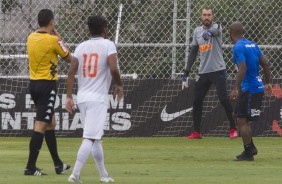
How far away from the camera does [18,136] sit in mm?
20359

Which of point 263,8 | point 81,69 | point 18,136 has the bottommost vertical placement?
point 18,136

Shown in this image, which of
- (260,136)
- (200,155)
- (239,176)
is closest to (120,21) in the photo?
(260,136)

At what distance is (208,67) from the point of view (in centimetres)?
1928

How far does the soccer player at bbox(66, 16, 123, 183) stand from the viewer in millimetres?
11523

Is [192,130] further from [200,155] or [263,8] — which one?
[200,155]

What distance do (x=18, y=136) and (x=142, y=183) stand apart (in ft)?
30.2

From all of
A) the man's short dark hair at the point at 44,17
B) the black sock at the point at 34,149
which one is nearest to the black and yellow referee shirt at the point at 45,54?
the man's short dark hair at the point at 44,17

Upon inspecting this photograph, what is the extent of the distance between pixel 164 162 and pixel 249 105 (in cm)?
149

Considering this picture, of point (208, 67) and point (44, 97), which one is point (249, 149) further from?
point (208, 67)

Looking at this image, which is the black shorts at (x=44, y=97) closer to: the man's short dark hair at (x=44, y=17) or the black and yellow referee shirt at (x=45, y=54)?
the black and yellow referee shirt at (x=45, y=54)

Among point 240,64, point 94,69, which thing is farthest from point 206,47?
point 94,69

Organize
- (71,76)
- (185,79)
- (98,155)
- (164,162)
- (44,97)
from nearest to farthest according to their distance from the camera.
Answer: (98,155), (71,76), (44,97), (164,162), (185,79)

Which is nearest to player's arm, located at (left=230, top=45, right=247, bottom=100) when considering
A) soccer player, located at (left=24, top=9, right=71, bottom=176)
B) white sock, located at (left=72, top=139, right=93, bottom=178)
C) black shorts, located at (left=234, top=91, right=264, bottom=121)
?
black shorts, located at (left=234, top=91, right=264, bottom=121)

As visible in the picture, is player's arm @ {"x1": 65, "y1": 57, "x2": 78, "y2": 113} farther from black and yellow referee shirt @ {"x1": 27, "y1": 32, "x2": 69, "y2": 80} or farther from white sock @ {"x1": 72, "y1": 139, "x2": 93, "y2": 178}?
black and yellow referee shirt @ {"x1": 27, "y1": 32, "x2": 69, "y2": 80}
